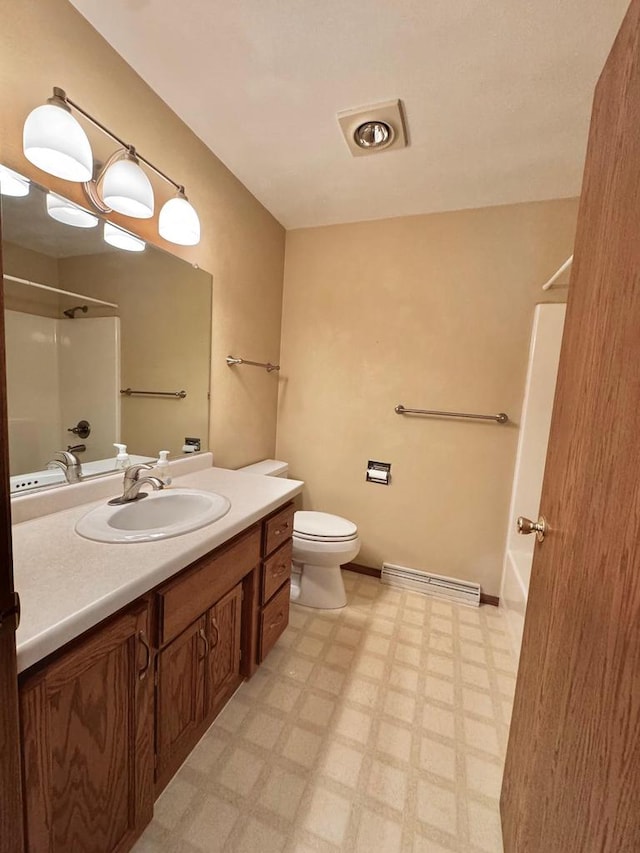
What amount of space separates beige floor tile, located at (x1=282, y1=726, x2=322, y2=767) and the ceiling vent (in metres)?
2.32

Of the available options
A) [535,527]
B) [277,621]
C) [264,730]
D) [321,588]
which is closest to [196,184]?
[535,527]

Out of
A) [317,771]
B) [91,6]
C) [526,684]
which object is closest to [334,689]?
[317,771]

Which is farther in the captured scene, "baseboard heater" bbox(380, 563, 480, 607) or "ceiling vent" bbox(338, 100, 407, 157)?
"baseboard heater" bbox(380, 563, 480, 607)

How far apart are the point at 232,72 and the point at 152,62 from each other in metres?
0.27

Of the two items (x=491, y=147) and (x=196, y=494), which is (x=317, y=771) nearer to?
(x=196, y=494)

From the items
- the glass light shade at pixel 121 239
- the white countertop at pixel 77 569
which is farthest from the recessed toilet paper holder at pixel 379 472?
the glass light shade at pixel 121 239

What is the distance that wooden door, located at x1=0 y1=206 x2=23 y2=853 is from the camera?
442mm

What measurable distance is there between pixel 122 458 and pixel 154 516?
0.28 meters

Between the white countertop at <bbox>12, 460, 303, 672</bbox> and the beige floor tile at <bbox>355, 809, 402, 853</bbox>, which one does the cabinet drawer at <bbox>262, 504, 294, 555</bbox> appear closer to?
the white countertop at <bbox>12, 460, 303, 672</bbox>

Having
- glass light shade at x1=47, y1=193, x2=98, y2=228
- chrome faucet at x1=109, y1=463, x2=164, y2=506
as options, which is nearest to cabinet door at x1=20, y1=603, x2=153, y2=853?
chrome faucet at x1=109, y1=463, x2=164, y2=506

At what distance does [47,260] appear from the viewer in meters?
1.10

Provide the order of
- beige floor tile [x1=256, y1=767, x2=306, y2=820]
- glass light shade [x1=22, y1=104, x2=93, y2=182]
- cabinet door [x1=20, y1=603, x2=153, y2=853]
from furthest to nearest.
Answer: beige floor tile [x1=256, y1=767, x2=306, y2=820]
glass light shade [x1=22, y1=104, x2=93, y2=182]
cabinet door [x1=20, y1=603, x2=153, y2=853]

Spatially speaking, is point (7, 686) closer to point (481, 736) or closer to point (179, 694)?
point (179, 694)

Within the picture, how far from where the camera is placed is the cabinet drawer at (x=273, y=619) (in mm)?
1449
